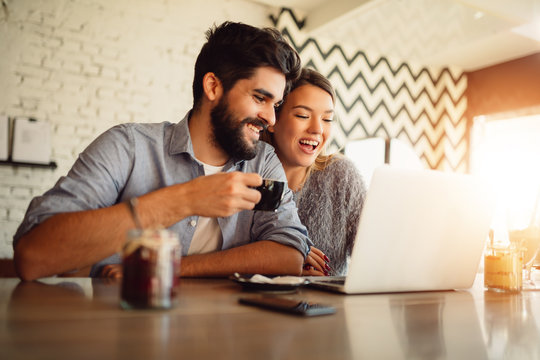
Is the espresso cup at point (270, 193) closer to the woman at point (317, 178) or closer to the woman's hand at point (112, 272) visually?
the woman's hand at point (112, 272)

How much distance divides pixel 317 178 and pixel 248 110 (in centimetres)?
63

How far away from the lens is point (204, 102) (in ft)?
6.13

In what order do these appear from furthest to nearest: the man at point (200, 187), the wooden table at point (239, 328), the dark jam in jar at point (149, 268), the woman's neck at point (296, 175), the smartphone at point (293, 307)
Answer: the woman's neck at point (296, 175), the man at point (200, 187), the smartphone at point (293, 307), the dark jam in jar at point (149, 268), the wooden table at point (239, 328)

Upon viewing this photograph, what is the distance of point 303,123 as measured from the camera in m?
2.23

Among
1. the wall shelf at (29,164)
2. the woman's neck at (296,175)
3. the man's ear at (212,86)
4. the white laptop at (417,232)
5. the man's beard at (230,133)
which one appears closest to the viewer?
the white laptop at (417,232)

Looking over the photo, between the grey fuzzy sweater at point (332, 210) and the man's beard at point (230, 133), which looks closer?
the man's beard at point (230, 133)

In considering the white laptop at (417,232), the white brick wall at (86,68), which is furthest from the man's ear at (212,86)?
the white brick wall at (86,68)

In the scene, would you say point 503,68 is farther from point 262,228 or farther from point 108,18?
point 262,228

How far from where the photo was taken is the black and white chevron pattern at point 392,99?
479cm

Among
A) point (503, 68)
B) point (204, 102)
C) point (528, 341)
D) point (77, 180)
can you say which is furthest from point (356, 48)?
point (528, 341)

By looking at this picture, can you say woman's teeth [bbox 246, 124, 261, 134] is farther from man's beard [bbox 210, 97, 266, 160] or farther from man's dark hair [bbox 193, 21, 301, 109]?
man's dark hair [bbox 193, 21, 301, 109]

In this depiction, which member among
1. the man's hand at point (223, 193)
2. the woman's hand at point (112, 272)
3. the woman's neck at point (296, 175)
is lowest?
the woman's hand at point (112, 272)

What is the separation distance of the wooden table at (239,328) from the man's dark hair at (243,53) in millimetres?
956

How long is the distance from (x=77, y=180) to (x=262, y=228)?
0.61 meters
